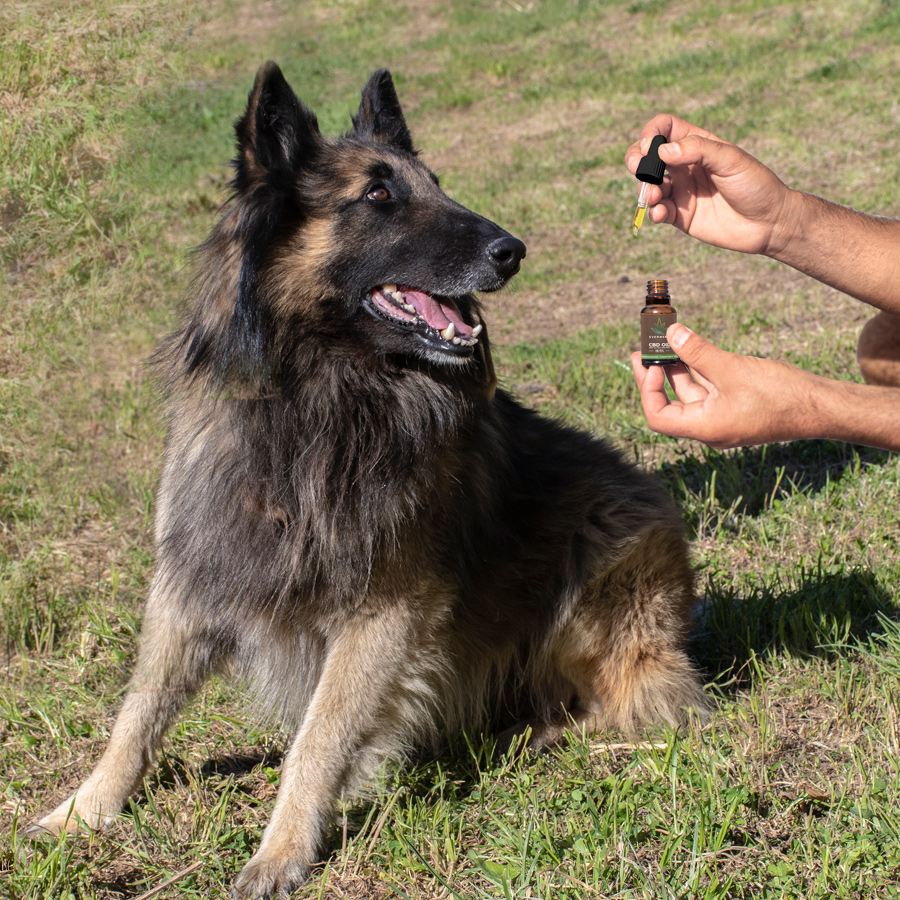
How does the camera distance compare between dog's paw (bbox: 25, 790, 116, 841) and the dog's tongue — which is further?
the dog's tongue

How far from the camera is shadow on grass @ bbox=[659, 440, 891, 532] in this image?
13.6ft

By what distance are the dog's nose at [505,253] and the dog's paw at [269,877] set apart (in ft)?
5.99

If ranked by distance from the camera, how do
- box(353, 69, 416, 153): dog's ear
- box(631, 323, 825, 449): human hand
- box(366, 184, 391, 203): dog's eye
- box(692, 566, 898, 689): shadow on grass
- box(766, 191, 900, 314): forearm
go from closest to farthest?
box(631, 323, 825, 449): human hand < box(766, 191, 900, 314): forearm < box(366, 184, 391, 203): dog's eye < box(353, 69, 416, 153): dog's ear < box(692, 566, 898, 689): shadow on grass

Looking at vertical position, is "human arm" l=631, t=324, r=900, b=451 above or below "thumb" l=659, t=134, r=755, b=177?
below

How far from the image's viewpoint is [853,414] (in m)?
2.38

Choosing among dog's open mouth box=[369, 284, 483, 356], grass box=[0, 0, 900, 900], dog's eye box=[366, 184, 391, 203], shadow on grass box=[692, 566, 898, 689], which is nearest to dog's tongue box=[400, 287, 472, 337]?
dog's open mouth box=[369, 284, 483, 356]

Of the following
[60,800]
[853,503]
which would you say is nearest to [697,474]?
[853,503]

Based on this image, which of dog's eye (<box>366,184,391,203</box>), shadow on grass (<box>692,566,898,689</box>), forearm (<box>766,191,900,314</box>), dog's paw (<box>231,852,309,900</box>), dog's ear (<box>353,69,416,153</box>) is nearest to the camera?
dog's paw (<box>231,852,309,900</box>)

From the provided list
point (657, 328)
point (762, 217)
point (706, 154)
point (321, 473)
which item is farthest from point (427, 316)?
point (762, 217)

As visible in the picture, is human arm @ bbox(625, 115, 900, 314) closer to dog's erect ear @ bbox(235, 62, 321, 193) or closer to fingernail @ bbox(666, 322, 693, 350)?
fingernail @ bbox(666, 322, 693, 350)

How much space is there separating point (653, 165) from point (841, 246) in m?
0.65

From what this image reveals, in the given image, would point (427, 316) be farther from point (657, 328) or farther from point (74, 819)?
point (74, 819)

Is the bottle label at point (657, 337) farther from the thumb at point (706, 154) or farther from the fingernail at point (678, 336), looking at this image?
the thumb at point (706, 154)

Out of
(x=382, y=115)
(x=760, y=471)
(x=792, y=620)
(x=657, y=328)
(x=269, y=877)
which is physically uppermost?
(x=382, y=115)
